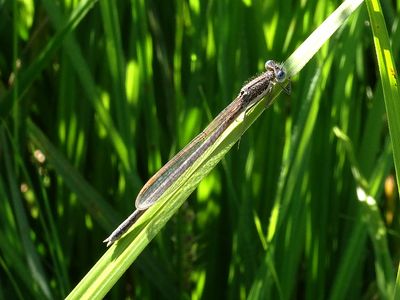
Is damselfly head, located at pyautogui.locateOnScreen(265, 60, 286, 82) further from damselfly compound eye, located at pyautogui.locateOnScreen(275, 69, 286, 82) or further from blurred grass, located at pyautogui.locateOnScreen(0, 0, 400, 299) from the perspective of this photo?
blurred grass, located at pyautogui.locateOnScreen(0, 0, 400, 299)

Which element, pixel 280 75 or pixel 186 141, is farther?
pixel 186 141

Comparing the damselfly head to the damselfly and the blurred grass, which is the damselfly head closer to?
the damselfly

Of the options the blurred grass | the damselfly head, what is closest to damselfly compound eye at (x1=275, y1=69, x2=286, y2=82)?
the damselfly head

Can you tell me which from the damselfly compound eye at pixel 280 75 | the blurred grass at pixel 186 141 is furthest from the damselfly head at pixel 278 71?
the blurred grass at pixel 186 141

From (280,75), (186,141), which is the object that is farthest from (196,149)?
(186,141)

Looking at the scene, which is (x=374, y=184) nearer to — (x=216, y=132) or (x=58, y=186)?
(x=216, y=132)

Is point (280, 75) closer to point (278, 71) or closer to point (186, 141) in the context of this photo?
point (278, 71)

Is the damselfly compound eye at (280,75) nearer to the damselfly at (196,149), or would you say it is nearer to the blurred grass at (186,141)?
the damselfly at (196,149)

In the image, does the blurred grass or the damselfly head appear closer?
the damselfly head
